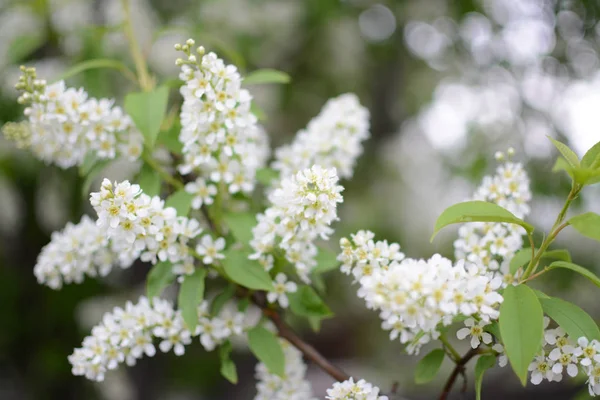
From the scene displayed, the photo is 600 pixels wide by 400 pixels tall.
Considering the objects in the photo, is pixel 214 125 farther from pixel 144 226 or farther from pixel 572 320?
pixel 572 320

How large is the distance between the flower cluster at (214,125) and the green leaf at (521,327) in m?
0.58

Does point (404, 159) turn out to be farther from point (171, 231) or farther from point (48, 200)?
point (171, 231)

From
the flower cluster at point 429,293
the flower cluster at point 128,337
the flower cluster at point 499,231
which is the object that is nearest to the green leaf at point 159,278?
the flower cluster at point 128,337

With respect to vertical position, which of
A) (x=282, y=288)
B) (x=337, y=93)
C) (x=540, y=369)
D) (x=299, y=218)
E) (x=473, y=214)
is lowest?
(x=337, y=93)

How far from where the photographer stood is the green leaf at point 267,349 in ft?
3.88

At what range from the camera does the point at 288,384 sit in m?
1.26

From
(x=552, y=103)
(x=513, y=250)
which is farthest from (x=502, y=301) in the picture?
(x=552, y=103)

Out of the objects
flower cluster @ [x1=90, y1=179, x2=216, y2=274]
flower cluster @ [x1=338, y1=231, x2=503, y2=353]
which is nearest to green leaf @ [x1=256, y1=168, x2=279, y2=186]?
flower cluster @ [x1=90, y1=179, x2=216, y2=274]

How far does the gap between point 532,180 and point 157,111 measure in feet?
6.16

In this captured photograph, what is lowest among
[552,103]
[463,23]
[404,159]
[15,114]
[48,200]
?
[48,200]

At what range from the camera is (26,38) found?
2.06 meters

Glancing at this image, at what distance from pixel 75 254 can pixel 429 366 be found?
30.4 inches

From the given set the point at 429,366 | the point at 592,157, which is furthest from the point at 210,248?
the point at 592,157

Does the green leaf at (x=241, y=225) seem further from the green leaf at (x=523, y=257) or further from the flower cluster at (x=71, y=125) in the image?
the green leaf at (x=523, y=257)
